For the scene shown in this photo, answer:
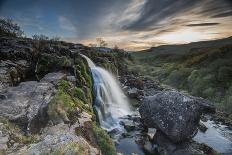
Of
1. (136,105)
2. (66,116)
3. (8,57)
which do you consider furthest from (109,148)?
(136,105)

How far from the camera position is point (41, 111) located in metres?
9.00

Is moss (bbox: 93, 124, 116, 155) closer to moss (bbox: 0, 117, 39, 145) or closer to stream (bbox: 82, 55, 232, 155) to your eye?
moss (bbox: 0, 117, 39, 145)

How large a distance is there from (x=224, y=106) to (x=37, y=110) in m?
19.9

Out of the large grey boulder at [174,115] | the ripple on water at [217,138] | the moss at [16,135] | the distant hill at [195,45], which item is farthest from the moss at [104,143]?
the distant hill at [195,45]

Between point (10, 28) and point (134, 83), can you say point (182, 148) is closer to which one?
point (134, 83)

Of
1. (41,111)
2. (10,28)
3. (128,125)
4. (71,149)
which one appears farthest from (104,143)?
(10,28)

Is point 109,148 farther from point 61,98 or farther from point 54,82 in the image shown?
point 54,82

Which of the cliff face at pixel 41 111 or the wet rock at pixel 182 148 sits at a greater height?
the cliff face at pixel 41 111

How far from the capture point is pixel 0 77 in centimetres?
1259

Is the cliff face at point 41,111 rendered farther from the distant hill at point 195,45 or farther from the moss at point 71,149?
the distant hill at point 195,45

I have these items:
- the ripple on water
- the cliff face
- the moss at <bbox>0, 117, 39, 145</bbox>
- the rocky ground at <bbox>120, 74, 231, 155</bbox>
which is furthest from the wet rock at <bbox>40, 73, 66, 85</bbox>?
the ripple on water

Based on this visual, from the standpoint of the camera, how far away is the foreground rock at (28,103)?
858 centimetres

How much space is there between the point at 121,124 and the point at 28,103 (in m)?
8.88

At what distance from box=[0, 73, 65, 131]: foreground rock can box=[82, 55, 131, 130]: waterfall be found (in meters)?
5.91
